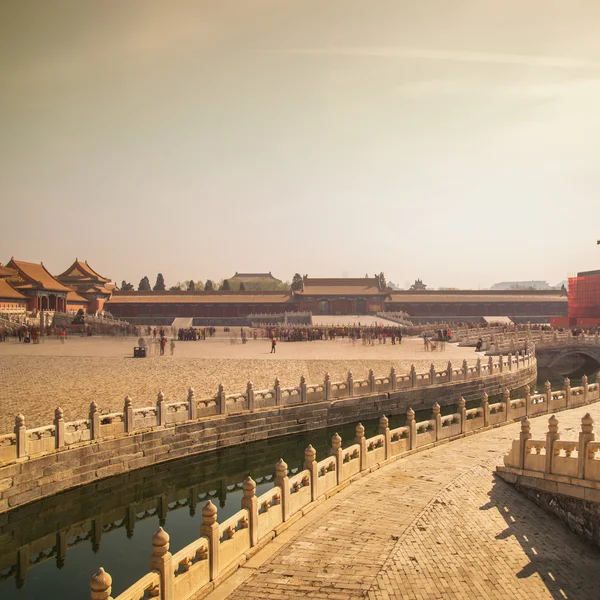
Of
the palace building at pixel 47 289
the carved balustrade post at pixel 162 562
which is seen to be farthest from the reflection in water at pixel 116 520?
the palace building at pixel 47 289

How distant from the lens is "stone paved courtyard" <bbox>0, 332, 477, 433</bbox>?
66.3ft

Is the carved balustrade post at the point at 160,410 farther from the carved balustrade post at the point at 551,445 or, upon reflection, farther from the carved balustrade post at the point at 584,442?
the carved balustrade post at the point at 584,442

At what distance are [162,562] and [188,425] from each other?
10516mm

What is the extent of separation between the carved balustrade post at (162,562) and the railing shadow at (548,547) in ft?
16.7

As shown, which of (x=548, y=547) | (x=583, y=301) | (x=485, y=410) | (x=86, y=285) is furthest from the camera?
(x=86, y=285)

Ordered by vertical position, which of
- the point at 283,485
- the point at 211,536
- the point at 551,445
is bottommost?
the point at 211,536

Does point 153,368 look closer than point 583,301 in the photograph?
Yes

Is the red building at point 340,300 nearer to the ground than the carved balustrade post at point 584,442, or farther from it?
farther from it

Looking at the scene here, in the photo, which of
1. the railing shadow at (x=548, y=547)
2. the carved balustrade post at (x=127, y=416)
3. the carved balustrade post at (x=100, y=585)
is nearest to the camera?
the carved balustrade post at (x=100, y=585)

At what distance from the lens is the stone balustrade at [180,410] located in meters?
13.3

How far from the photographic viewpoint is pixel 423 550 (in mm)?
8789

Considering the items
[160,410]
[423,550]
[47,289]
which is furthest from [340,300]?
[423,550]

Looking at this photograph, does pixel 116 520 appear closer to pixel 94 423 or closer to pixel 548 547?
pixel 94 423

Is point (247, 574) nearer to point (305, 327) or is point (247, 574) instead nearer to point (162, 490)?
point (162, 490)
